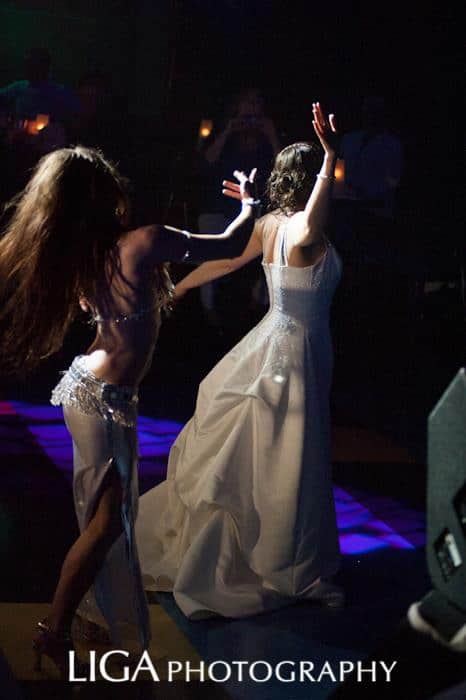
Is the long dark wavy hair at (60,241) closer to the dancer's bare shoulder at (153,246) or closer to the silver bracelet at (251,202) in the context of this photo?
the dancer's bare shoulder at (153,246)

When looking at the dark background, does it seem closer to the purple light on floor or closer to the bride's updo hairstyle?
the purple light on floor

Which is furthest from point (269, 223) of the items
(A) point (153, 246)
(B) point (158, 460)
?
(B) point (158, 460)

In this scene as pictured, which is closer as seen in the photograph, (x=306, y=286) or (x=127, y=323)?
(x=127, y=323)

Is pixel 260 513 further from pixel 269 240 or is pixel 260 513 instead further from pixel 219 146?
pixel 219 146

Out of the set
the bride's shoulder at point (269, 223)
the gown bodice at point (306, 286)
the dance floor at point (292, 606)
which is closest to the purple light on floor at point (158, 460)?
the dance floor at point (292, 606)

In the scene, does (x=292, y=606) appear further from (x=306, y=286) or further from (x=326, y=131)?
(x=326, y=131)

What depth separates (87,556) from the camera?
338cm

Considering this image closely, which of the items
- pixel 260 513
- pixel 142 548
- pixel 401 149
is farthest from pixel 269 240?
pixel 401 149

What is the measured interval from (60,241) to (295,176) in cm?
124

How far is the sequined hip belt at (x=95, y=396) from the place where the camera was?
11.1ft

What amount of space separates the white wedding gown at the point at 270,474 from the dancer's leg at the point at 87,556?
65 centimetres

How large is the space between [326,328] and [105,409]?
115cm

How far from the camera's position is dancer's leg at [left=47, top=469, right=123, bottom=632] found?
11.1 feet

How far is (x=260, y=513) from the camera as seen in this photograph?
13.5ft
